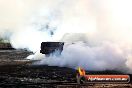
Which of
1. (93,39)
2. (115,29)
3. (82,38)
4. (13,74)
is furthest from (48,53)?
(13,74)

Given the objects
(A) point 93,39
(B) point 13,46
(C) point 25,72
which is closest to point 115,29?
(A) point 93,39

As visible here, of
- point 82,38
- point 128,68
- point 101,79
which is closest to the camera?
point 101,79

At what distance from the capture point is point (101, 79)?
41.4m

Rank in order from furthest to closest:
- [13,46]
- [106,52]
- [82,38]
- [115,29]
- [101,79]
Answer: [13,46] < [82,38] < [115,29] < [106,52] < [101,79]

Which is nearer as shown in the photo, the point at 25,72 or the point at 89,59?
the point at 25,72

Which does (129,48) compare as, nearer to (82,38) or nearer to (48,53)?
(82,38)

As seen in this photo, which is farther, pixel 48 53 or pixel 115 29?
pixel 48 53

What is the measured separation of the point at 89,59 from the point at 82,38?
10192mm

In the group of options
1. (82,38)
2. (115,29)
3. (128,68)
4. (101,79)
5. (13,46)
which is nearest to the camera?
(101,79)

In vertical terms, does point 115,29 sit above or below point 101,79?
above

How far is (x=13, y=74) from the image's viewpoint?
166ft

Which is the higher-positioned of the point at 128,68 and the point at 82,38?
the point at 82,38

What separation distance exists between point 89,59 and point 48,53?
13.7 m

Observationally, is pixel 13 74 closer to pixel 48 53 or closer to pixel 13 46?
pixel 48 53
